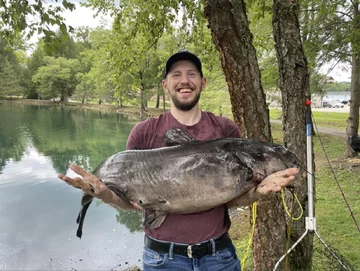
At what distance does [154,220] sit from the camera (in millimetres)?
2322

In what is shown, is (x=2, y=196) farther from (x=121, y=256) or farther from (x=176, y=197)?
(x=176, y=197)

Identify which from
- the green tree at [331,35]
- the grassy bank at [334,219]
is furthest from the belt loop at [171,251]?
the green tree at [331,35]

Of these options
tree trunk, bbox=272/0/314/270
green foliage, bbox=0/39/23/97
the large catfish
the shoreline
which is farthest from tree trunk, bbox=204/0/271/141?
green foliage, bbox=0/39/23/97

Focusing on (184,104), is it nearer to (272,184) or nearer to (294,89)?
(272,184)

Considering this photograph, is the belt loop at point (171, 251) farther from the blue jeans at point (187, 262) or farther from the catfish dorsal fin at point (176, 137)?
the catfish dorsal fin at point (176, 137)

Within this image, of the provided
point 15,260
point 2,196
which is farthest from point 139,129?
point 2,196

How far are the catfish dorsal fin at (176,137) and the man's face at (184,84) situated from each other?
0.77 ft

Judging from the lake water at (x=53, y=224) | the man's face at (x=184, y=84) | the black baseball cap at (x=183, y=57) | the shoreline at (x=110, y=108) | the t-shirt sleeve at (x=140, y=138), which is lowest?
the lake water at (x=53, y=224)

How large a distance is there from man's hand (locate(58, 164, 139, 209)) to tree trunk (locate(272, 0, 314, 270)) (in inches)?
90.3

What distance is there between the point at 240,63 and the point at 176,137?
165cm

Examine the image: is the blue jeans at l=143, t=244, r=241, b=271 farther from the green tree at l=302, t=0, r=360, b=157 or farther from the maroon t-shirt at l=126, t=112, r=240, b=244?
the green tree at l=302, t=0, r=360, b=157

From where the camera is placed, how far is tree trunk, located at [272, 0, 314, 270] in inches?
149

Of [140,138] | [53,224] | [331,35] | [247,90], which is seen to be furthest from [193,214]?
[331,35]

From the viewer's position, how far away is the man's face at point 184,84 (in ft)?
8.20
